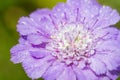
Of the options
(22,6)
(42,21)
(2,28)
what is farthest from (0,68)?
(42,21)

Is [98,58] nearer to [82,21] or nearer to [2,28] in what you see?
[82,21]

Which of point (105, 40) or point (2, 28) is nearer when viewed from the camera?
point (105, 40)

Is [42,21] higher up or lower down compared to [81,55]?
higher up

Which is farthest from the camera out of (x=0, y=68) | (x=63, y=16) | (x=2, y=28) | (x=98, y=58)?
(x=2, y=28)

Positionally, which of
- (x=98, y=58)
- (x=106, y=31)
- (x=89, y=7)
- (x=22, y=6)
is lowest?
(x=98, y=58)

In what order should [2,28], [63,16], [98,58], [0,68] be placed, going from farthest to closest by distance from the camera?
[2,28], [0,68], [63,16], [98,58]
